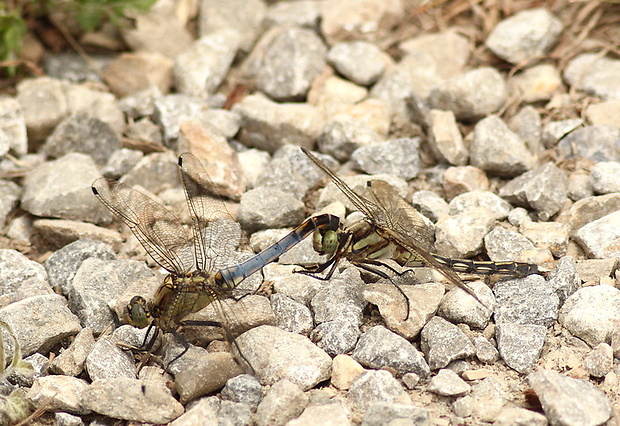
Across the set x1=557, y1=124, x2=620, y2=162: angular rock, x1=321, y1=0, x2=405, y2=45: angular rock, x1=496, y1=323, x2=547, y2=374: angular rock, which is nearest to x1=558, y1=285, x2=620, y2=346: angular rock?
x1=496, y1=323, x2=547, y2=374: angular rock

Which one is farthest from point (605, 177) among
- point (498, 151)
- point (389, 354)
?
point (389, 354)

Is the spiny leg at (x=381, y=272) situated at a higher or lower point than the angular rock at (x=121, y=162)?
higher

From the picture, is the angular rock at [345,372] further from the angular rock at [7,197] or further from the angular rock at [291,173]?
the angular rock at [7,197]

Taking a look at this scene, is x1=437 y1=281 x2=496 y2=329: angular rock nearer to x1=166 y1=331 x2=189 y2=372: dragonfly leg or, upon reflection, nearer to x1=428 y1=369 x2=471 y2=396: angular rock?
x1=428 y1=369 x2=471 y2=396: angular rock


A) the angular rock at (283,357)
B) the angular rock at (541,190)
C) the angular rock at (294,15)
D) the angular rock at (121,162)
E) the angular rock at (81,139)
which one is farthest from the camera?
the angular rock at (294,15)

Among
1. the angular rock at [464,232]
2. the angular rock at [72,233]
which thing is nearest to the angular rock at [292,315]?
the angular rock at [464,232]

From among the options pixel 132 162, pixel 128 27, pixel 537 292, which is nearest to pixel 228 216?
pixel 132 162
